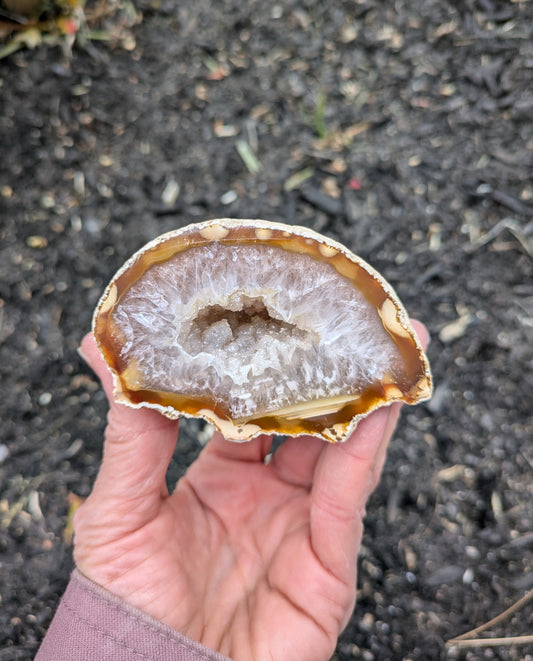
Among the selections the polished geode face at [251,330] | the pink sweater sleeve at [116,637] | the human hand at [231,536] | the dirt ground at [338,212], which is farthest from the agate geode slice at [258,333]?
the dirt ground at [338,212]

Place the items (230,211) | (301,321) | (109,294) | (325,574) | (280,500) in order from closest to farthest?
(109,294) → (301,321) → (325,574) → (280,500) → (230,211)

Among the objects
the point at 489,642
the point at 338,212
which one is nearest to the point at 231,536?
the point at 489,642

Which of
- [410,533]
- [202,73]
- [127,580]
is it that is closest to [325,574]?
[127,580]

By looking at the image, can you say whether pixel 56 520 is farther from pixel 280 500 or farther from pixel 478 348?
pixel 478 348

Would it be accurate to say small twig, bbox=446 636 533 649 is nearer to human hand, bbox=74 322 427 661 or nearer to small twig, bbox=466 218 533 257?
human hand, bbox=74 322 427 661

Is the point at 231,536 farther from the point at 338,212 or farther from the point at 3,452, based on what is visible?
the point at 338,212

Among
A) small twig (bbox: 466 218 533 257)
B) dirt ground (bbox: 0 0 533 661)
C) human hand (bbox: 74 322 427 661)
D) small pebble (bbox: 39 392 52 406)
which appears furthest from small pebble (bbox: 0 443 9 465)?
small twig (bbox: 466 218 533 257)
